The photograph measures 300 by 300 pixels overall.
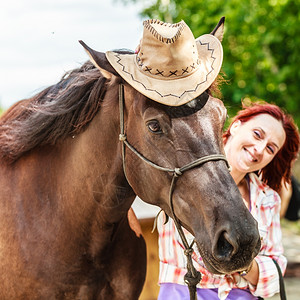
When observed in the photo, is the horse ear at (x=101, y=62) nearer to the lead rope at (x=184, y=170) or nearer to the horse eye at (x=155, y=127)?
the lead rope at (x=184, y=170)

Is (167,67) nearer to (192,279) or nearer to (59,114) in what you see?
(59,114)

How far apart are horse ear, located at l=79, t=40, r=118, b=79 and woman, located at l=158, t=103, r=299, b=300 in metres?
0.98

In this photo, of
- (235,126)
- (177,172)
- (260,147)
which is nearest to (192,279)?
(177,172)

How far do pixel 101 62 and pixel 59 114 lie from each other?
442 millimetres

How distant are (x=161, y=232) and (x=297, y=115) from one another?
6.54 metres

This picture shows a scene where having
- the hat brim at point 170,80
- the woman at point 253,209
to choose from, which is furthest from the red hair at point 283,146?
the hat brim at point 170,80

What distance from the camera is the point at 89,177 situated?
2.36m

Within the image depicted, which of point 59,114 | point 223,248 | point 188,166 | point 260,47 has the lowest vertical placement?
point 260,47

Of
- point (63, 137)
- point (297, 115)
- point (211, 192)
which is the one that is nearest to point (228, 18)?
point (297, 115)

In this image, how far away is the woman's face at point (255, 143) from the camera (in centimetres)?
266

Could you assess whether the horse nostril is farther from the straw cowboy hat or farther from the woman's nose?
the woman's nose

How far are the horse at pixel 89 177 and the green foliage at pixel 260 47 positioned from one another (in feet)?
17.2

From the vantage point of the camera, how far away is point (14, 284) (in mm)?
2383

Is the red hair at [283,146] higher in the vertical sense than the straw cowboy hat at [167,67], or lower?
lower
